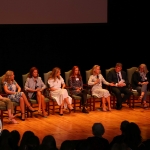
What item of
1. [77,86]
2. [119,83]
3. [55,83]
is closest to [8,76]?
[55,83]

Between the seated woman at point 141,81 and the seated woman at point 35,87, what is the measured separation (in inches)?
90.7

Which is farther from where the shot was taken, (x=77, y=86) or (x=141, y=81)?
(x=141, y=81)

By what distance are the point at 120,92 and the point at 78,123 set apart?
6.10 feet

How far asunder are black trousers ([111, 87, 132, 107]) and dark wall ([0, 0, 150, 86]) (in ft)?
5.77

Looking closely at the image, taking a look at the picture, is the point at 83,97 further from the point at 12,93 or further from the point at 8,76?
the point at 8,76

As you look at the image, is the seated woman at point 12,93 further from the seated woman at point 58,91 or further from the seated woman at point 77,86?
the seated woman at point 77,86

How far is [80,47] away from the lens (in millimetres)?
13086

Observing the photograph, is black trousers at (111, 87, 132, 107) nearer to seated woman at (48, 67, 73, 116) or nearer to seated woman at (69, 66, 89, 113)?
seated woman at (69, 66, 89, 113)

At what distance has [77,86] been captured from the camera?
37.4 ft

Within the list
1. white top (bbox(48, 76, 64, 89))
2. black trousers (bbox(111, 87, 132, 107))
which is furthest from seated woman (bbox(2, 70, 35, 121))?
black trousers (bbox(111, 87, 132, 107))

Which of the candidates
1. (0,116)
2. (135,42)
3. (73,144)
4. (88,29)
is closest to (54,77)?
(0,116)

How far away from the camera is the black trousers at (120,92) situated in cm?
1162

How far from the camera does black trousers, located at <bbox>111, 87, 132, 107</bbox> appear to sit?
1162 centimetres

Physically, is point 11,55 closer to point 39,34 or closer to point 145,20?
point 39,34
